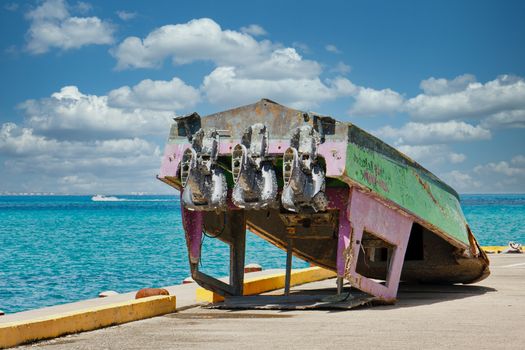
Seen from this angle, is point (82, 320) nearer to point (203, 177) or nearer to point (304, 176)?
point (203, 177)

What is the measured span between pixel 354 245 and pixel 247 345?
3016 mm

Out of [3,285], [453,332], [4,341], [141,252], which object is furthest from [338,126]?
[141,252]

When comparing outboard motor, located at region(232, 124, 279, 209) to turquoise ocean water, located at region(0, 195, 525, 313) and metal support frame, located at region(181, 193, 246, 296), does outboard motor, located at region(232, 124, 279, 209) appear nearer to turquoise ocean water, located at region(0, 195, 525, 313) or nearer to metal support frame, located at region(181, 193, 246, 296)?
metal support frame, located at region(181, 193, 246, 296)

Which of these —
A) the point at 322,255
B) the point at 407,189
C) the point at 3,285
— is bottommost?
the point at 3,285

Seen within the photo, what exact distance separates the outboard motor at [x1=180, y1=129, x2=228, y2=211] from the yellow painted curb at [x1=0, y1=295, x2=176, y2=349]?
1316mm

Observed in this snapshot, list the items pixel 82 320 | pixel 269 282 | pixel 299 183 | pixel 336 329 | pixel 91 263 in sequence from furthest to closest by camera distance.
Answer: pixel 91 263
pixel 269 282
pixel 299 183
pixel 82 320
pixel 336 329

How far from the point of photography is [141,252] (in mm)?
45094

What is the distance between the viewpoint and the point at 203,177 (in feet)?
37.2

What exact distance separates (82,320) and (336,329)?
A: 2719 mm

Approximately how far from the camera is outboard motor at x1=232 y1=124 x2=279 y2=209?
10930 millimetres

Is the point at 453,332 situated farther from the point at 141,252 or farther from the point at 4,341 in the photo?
the point at 141,252

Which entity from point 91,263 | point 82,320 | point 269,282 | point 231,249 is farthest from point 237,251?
point 91,263

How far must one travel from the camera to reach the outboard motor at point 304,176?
10.7 meters

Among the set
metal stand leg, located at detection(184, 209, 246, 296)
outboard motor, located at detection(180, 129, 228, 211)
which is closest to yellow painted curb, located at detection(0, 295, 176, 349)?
metal stand leg, located at detection(184, 209, 246, 296)
